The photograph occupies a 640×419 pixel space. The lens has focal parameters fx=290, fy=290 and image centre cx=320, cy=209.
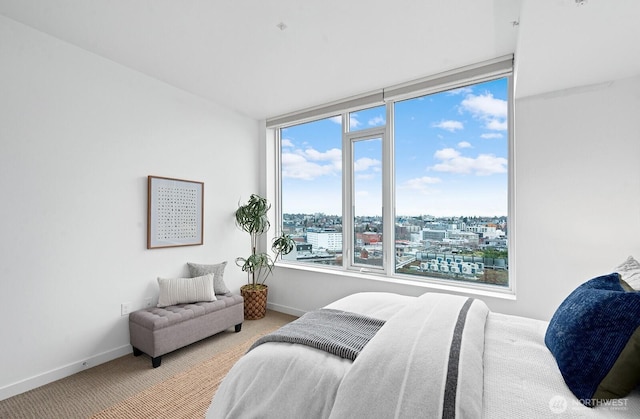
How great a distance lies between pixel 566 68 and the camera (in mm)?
1969

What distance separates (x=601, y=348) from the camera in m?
0.98

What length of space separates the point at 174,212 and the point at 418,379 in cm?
288

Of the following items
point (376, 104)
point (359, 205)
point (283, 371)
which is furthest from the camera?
point (359, 205)

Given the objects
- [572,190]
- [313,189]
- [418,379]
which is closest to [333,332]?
[418,379]

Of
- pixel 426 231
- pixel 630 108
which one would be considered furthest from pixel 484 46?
pixel 426 231

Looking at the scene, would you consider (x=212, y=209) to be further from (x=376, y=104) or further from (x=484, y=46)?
(x=484, y=46)

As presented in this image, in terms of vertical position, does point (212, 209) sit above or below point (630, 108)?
below

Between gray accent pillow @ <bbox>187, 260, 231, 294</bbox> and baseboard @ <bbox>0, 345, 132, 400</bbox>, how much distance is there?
87cm

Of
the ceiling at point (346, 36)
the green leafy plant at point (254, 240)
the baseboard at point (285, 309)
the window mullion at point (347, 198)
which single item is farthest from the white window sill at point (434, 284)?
the ceiling at point (346, 36)

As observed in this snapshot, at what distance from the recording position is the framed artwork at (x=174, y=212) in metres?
2.89

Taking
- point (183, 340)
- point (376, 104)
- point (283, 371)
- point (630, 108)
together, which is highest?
point (376, 104)

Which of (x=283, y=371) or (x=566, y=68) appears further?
(x=566, y=68)

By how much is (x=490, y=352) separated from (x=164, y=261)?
9.59ft

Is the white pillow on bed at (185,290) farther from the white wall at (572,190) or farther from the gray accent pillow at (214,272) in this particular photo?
the white wall at (572,190)
